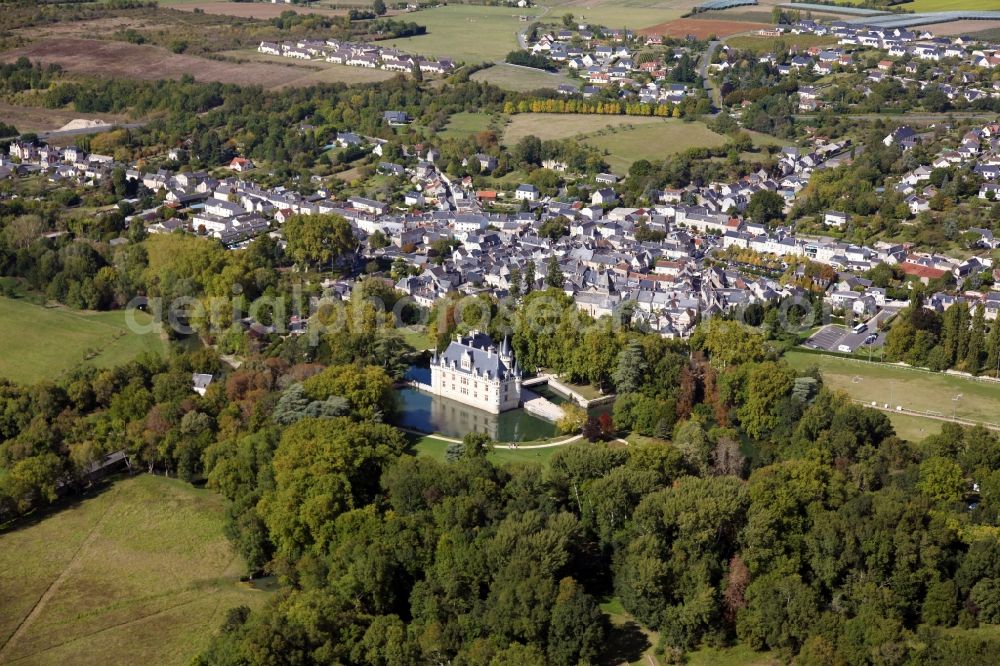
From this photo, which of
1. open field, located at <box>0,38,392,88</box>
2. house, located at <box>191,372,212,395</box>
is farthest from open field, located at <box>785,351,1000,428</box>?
open field, located at <box>0,38,392,88</box>

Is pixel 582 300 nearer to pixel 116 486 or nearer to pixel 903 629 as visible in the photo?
pixel 116 486

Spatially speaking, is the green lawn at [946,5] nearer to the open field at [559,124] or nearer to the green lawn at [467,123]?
the open field at [559,124]

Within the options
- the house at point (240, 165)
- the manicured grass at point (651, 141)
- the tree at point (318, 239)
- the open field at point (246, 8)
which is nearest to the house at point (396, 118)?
the house at point (240, 165)

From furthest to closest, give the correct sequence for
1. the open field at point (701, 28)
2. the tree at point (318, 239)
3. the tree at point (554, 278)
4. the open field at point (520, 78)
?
the open field at point (701, 28)
the open field at point (520, 78)
the tree at point (318, 239)
the tree at point (554, 278)

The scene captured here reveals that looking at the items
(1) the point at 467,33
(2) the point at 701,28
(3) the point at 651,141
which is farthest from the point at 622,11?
(3) the point at 651,141

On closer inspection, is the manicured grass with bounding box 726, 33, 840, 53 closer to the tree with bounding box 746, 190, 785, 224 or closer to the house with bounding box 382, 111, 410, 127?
the house with bounding box 382, 111, 410, 127
